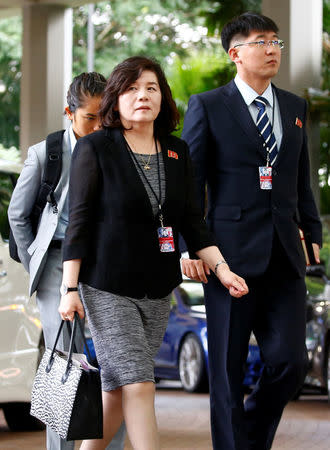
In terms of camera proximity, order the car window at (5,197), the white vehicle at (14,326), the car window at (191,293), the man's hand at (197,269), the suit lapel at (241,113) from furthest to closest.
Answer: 1. the car window at (191,293)
2. the car window at (5,197)
3. the white vehicle at (14,326)
4. the suit lapel at (241,113)
5. the man's hand at (197,269)

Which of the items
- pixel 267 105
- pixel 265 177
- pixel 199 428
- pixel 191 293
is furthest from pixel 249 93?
pixel 191 293

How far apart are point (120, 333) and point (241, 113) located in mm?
1369

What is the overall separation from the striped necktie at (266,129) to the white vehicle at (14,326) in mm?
3203

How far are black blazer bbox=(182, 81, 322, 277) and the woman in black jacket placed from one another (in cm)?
39

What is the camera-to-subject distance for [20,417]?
8672mm

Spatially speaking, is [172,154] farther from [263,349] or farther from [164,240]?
[263,349]

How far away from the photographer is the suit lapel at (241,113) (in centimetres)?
529

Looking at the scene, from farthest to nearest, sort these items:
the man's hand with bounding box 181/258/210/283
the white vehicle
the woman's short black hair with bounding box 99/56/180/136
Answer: the white vehicle, the man's hand with bounding box 181/258/210/283, the woman's short black hair with bounding box 99/56/180/136

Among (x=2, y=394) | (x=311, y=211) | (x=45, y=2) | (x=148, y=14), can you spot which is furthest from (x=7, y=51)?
(x=311, y=211)

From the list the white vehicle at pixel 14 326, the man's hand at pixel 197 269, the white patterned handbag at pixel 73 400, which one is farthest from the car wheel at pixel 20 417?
the white patterned handbag at pixel 73 400

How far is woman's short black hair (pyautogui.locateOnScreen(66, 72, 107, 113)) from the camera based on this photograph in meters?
5.40

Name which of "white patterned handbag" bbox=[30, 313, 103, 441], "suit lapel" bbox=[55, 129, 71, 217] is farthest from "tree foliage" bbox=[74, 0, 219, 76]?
"white patterned handbag" bbox=[30, 313, 103, 441]

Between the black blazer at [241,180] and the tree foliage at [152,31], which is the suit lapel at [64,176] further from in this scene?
the tree foliage at [152,31]

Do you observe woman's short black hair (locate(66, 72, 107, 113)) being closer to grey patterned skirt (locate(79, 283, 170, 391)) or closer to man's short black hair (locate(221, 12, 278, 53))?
man's short black hair (locate(221, 12, 278, 53))
